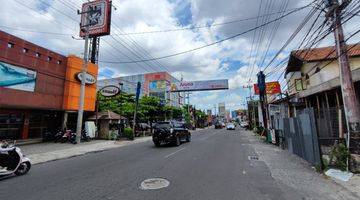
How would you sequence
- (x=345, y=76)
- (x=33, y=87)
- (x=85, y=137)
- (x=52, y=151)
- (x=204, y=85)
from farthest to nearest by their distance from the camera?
1. (x=204, y=85)
2. (x=85, y=137)
3. (x=33, y=87)
4. (x=52, y=151)
5. (x=345, y=76)

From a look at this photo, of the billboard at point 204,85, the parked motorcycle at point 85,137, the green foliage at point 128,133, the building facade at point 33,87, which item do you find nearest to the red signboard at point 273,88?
the billboard at point 204,85

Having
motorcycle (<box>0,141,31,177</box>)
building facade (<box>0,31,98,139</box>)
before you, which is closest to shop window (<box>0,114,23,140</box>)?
building facade (<box>0,31,98,139</box>)

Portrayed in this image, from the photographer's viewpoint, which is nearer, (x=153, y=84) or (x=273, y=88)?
(x=273, y=88)

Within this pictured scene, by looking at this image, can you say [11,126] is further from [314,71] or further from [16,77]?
[314,71]

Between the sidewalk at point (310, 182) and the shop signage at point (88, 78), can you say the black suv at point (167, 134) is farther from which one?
the shop signage at point (88, 78)

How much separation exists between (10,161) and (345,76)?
13.5 m

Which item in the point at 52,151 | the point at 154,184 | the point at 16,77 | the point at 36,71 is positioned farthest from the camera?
the point at 36,71

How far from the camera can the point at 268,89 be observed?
1395 inches

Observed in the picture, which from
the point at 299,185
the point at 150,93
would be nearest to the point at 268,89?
the point at 299,185

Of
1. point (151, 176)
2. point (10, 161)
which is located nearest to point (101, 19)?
point (10, 161)

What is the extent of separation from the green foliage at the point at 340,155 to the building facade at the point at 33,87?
20.5 meters

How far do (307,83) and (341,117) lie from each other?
1154 cm

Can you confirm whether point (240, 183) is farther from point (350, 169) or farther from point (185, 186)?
point (350, 169)

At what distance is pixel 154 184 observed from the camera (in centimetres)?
778
